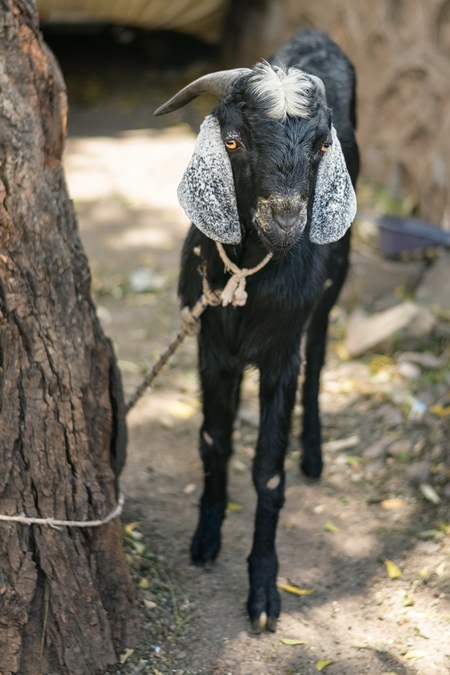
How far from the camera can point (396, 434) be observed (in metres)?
4.27

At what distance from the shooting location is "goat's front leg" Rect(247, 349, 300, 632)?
126 inches

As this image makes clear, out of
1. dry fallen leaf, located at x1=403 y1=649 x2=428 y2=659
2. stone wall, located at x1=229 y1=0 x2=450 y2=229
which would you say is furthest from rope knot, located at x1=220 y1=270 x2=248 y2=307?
stone wall, located at x1=229 y1=0 x2=450 y2=229

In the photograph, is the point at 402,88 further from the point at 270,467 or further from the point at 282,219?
the point at 282,219

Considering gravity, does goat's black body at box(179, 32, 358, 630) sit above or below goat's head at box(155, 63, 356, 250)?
below

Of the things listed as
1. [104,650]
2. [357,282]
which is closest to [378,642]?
[104,650]

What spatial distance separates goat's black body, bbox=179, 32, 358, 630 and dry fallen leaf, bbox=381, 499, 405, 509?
32.0 inches

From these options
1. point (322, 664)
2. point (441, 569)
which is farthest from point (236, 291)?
point (441, 569)

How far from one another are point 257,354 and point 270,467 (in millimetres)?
435

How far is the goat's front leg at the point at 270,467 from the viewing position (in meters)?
3.21

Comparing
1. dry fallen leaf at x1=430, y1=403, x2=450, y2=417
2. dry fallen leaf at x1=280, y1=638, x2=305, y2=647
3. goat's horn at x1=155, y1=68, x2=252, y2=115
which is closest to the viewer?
goat's horn at x1=155, y1=68, x2=252, y2=115

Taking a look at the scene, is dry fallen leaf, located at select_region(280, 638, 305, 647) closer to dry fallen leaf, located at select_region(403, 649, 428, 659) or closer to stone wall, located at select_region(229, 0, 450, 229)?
dry fallen leaf, located at select_region(403, 649, 428, 659)

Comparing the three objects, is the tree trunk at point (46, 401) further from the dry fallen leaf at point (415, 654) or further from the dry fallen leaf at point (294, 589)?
the dry fallen leaf at point (415, 654)

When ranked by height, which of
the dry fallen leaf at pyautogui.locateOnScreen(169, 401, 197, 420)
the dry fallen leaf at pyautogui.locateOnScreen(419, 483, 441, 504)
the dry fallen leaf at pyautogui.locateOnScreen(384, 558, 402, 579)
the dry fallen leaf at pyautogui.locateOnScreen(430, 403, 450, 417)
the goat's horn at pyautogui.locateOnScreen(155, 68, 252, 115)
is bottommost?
the dry fallen leaf at pyautogui.locateOnScreen(169, 401, 197, 420)

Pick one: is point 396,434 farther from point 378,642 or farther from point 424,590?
point 378,642
